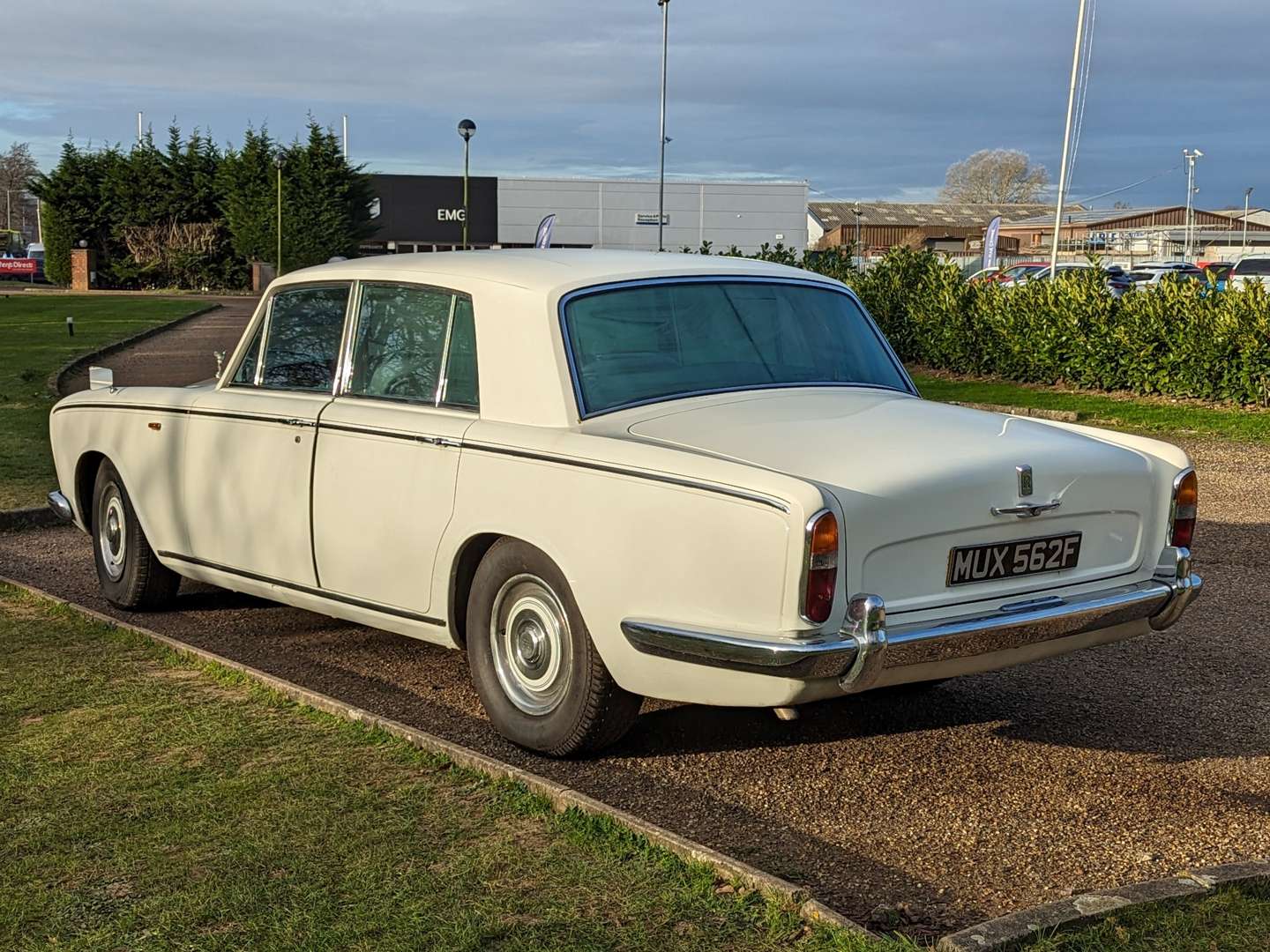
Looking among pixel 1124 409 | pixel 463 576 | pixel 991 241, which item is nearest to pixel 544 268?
pixel 463 576

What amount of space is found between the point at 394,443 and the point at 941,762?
220 cm

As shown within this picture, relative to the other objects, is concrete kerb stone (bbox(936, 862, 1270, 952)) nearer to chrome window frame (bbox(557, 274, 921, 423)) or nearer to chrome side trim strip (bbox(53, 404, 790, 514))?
chrome side trim strip (bbox(53, 404, 790, 514))

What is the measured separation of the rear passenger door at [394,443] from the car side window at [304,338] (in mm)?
140

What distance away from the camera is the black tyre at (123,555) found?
22.9ft

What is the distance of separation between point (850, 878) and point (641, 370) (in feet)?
6.28

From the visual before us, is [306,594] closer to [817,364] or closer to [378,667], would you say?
[378,667]

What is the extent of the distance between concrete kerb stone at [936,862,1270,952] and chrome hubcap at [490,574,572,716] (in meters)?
1.76

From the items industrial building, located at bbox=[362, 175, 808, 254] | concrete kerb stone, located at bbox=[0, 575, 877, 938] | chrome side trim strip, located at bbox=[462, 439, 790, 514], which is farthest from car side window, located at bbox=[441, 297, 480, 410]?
industrial building, located at bbox=[362, 175, 808, 254]

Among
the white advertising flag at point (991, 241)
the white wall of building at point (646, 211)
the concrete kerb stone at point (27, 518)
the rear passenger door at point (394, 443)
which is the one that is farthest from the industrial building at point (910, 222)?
the rear passenger door at point (394, 443)

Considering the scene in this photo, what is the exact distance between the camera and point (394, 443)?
539cm

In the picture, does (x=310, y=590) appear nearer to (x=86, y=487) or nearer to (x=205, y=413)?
(x=205, y=413)

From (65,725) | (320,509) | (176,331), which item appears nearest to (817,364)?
(320,509)

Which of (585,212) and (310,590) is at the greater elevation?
(585,212)

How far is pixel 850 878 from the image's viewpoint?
3926 mm
